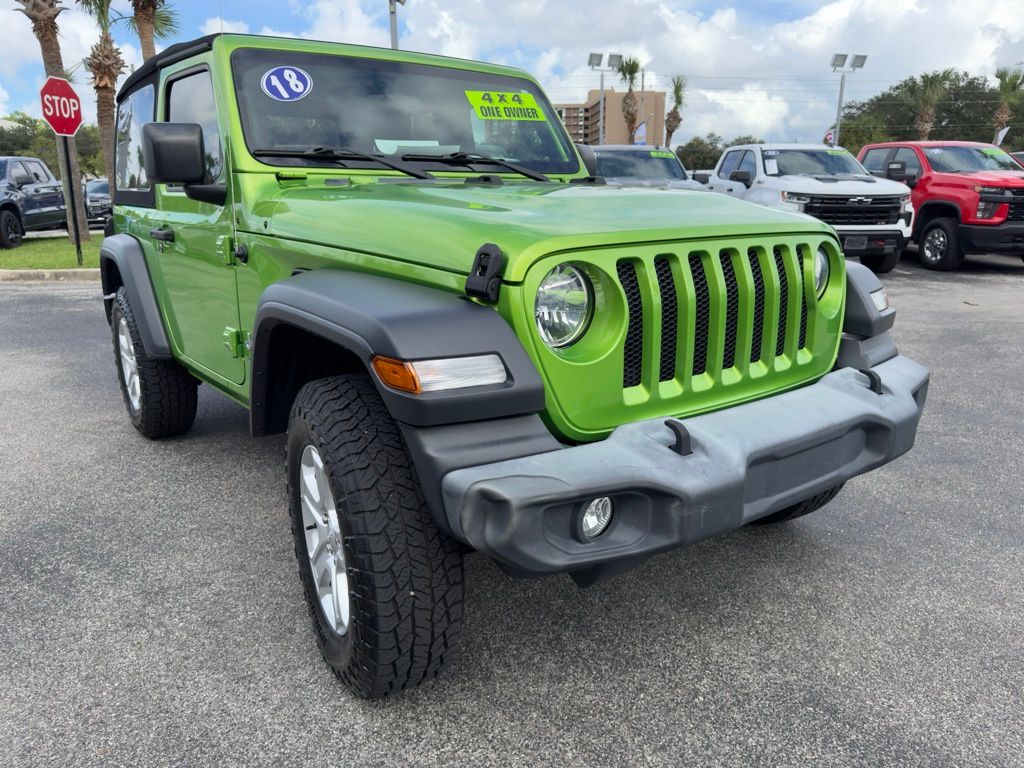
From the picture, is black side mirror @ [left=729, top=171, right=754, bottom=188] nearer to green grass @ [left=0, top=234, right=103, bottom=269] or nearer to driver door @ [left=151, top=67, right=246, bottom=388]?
driver door @ [left=151, top=67, right=246, bottom=388]

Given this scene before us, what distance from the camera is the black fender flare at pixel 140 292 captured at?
13.0 ft

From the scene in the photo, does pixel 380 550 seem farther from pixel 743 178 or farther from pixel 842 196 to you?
pixel 743 178

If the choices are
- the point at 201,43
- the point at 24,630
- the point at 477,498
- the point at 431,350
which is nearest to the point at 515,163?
the point at 201,43

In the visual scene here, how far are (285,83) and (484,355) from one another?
185 cm

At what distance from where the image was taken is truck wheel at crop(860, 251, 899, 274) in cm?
1113

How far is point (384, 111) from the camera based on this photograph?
11.0 feet

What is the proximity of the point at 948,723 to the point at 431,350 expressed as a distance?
1643mm

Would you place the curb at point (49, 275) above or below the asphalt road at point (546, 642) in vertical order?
above

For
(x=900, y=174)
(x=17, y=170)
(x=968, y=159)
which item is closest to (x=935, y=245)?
(x=900, y=174)

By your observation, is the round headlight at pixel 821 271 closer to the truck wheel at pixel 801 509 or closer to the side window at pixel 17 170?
the truck wheel at pixel 801 509

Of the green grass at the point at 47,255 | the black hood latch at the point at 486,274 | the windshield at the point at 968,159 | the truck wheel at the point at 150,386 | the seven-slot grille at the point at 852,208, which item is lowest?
the green grass at the point at 47,255

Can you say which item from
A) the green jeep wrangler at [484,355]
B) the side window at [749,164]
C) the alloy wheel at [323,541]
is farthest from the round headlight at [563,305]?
the side window at [749,164]

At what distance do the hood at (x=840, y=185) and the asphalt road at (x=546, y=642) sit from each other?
23.5 ft

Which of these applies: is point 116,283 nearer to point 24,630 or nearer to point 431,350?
point 24,630
